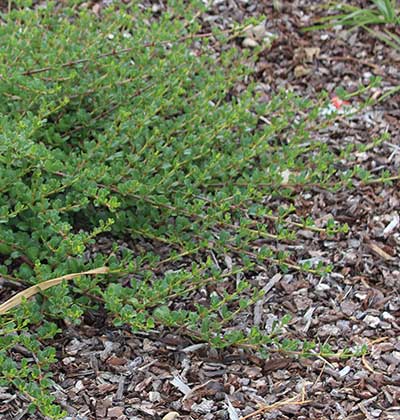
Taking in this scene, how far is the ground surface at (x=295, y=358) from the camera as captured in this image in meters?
2.82

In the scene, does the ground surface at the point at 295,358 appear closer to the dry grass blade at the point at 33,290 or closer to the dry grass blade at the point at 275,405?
the dry grass blade at the point at 275,405

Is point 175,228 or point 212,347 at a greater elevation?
point 175,228

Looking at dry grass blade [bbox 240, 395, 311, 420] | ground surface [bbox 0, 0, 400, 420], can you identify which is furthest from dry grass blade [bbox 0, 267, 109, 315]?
dry grass blade [bbox 240, 395, 311, 420]

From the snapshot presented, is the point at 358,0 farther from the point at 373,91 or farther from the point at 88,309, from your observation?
the point at 88,309

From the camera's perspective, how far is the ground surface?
2824 mm

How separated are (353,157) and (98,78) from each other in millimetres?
1297

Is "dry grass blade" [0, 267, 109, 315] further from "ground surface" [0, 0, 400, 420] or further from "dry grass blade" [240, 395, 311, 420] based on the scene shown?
"dry grass blade" [240, 395, 311, 420]

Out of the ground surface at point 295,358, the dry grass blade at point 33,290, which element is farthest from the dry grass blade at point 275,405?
the dry grass blade at point 33,290

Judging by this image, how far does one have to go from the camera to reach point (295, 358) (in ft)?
9.89

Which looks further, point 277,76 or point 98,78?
point 277,76

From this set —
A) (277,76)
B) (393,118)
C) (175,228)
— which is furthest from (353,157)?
(175,228)

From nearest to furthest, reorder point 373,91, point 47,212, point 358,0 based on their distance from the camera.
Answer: point 47,212, point 373,91, point 358,0

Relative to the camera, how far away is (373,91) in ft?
14.8

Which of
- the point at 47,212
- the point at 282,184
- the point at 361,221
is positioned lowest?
the point at 361,221
